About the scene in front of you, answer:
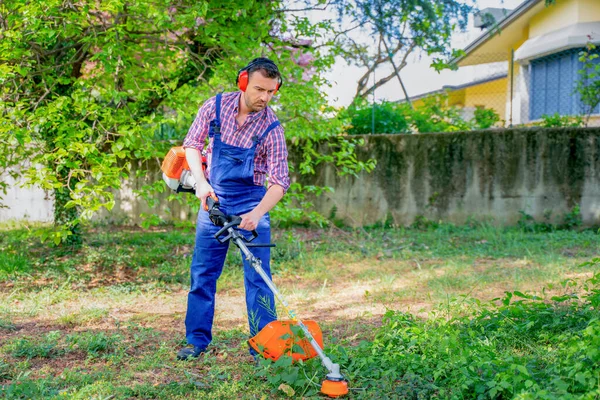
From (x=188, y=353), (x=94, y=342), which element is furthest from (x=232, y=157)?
(x=94, y=342)

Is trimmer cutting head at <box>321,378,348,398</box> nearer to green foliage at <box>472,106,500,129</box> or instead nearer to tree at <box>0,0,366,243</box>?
tree at <box>0,0,366,243</box>

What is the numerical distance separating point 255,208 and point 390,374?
43.3 inches

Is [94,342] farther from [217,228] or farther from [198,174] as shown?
[198,174]

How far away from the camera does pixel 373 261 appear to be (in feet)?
22.7

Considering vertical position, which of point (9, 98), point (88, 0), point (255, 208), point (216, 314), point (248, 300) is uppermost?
point (88, 0)

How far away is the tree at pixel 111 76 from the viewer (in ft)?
16.8

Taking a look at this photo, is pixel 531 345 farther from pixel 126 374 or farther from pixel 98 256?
pixel 98 256

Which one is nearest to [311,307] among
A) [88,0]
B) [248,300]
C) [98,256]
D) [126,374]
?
[248,300]

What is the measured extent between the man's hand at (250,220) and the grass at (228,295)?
0.73 metres

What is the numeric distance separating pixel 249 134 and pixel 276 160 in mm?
212

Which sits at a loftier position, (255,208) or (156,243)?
(255,208)

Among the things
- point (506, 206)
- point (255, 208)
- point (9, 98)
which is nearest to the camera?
point (255, 208)

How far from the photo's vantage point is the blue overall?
356 cm

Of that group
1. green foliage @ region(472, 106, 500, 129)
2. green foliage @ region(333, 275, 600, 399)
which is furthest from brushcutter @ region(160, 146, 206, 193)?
green foliage @ region(472, 106, 500, 129)
